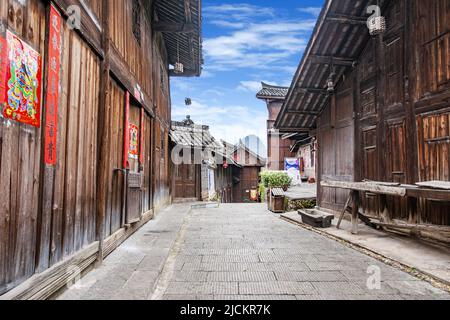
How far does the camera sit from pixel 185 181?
55.9ft

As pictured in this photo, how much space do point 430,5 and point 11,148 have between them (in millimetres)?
7658

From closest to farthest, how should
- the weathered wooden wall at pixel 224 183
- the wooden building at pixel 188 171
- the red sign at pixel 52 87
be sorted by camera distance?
the red sign at pixel 52 87 → the wooden building at pixel 188 171 → the weathered wooden wall at pixel 224 183

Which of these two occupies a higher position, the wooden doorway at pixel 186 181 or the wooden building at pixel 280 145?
the wooden building at pixel 280 145

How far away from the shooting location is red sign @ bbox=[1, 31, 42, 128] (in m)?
2.68

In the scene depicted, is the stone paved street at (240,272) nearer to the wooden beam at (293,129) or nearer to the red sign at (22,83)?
the red sign at (22,83)

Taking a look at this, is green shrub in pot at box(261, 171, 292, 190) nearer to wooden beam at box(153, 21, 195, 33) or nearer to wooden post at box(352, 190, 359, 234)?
wooden post at box(352, 190, 359, 234)


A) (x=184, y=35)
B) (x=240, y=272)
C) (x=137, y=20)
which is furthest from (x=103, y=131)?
(x=184, y=35)

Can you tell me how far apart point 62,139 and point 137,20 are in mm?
5390

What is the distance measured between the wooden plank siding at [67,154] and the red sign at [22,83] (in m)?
0.09

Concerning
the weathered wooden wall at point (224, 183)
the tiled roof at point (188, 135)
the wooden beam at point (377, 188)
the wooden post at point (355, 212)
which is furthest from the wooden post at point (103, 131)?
the weathered wooden wall at point (224, 183)

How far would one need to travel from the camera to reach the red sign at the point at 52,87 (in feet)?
10.8

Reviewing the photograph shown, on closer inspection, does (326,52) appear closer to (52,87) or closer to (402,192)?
(402,192)
